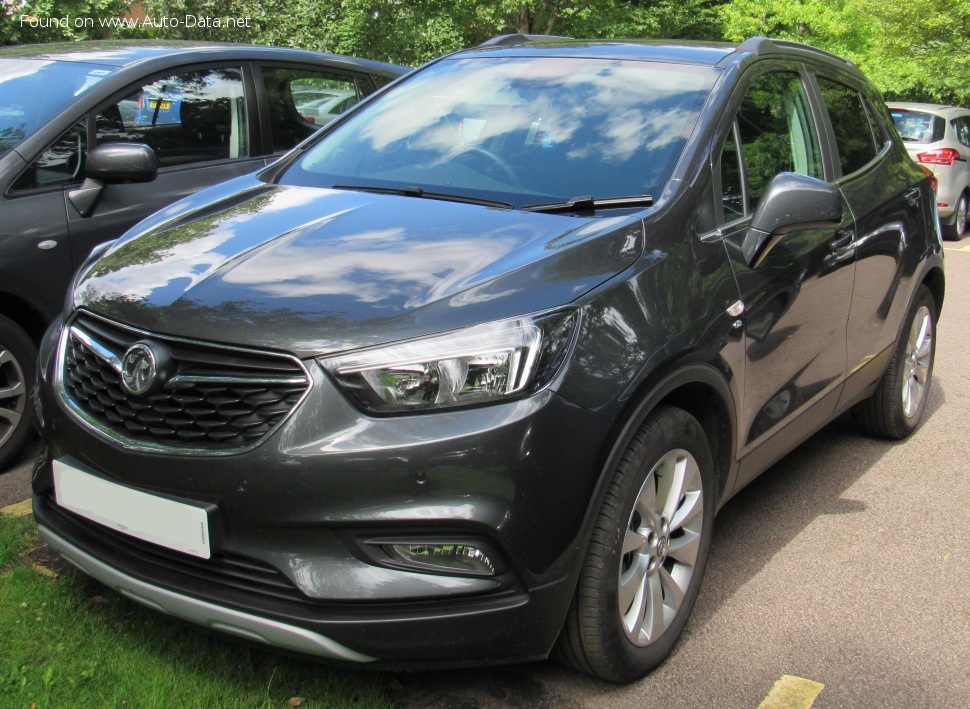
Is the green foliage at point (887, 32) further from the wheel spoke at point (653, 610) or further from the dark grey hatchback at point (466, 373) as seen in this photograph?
the wheel spoke at point (653, 610)

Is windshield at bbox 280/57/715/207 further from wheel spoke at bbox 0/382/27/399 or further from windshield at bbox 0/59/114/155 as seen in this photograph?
wheel spoke at bbox 0/382/27/399

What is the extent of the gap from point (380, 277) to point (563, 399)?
2.01 ft

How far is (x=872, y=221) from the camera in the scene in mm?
4398

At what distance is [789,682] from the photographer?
3.17 m

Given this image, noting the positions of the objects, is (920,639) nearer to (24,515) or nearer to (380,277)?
(380,277)

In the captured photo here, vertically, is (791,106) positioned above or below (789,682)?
above

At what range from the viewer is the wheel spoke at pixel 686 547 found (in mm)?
3160

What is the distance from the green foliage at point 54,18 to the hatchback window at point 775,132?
584 inches

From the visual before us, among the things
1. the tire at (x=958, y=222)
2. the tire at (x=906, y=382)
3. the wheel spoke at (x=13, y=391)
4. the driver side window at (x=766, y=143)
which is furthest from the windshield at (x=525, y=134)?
the tire at (x=958, y=222)

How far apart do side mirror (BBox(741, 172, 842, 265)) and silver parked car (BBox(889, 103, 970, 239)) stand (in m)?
11.5

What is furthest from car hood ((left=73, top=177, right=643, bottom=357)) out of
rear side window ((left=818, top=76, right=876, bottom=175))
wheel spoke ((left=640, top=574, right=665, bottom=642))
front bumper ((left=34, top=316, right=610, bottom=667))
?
rear side window ((left=818, top=76, right=876, bottom=175))

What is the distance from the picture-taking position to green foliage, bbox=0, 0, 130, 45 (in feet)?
53.9

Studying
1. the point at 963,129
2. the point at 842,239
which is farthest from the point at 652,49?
the point at 963,129

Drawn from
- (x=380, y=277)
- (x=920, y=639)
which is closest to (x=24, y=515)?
(x=380, y=277)
